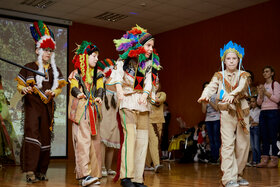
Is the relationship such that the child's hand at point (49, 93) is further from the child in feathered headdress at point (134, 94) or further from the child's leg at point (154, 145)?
the child's leg at point (154, 145)

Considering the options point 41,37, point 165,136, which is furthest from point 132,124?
point 165,136

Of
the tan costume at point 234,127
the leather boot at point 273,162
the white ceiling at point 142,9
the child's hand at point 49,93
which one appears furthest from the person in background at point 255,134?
the child's hand at point 49,93

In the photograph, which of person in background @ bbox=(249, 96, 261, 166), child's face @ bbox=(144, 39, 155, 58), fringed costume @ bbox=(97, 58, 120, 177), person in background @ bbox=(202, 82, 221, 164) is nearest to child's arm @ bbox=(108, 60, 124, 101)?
child's face @ bbox=(144, 39, 155, 58)

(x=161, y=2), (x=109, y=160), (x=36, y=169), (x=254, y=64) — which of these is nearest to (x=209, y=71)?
(x=254, y=64)

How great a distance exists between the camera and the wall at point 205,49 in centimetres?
801

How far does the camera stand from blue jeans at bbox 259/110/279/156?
6754mm

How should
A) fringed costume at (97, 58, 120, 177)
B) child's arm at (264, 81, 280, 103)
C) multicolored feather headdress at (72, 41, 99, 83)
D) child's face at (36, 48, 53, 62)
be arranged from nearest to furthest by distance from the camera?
multicolored feather headdress at (72, 41, 99, 83)
child's face at (36, 48, 53, 62)
fringed costume at (97, 58, 120, 177)
child's arm at (264, 81, 280, 103)

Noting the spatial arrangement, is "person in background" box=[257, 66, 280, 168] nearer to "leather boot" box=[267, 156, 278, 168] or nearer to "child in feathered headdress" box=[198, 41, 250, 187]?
"leather boot" box=[267, 156, 278, 168]

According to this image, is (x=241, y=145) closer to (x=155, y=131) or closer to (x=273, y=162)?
(x=155, y=131)

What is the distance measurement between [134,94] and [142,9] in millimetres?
5238

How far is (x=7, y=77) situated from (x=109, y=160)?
435cm

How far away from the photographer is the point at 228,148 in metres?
4.11

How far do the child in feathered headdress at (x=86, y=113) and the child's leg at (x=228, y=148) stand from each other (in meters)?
1.39

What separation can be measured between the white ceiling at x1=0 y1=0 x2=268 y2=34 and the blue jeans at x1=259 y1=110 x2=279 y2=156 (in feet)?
8.81
